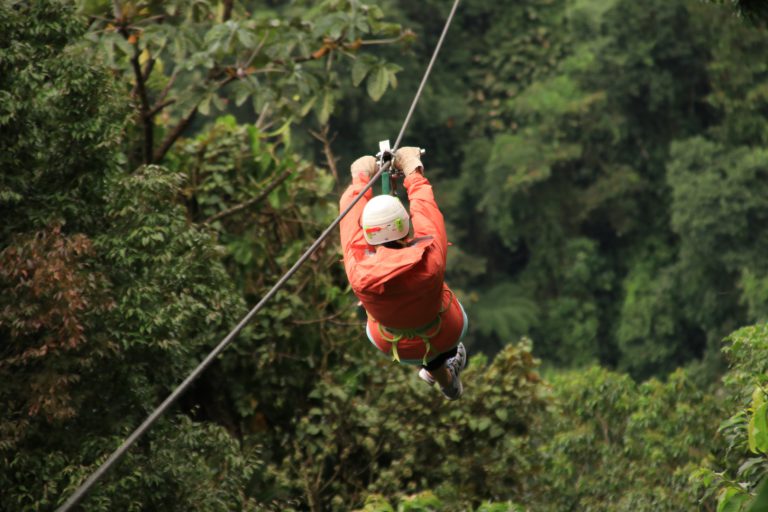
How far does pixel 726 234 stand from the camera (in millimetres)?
19672

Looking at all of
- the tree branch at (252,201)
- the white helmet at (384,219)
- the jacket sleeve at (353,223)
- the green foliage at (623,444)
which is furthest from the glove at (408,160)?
the green foliage at (623,444)

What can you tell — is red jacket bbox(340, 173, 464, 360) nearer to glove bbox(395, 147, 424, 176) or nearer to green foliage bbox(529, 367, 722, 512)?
glove bbox(395, 147, 424, 176)

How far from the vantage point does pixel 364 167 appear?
4719 millimetres

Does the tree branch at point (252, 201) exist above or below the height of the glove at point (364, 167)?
below

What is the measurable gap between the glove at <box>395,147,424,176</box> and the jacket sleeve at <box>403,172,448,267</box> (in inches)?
3.8

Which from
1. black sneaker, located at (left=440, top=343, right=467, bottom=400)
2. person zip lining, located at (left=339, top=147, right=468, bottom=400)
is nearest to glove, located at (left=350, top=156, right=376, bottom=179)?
person zip lining, located at (left=339, top=147, right=468, bottom=400)

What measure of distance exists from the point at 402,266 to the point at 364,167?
22.8 inches

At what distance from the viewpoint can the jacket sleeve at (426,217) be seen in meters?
4.43

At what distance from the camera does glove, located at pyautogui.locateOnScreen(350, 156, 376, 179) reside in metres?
4.70

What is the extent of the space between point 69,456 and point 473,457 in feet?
8.74

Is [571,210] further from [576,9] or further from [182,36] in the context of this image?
[182,36]

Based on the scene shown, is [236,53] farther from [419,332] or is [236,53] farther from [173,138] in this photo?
[419,332]

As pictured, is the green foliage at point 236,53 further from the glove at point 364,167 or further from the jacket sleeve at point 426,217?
the jacket sleeve at point 426,217

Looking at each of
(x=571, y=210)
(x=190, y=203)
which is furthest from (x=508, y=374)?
(x=571, y=210)
